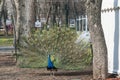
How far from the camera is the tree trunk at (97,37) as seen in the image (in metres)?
12.4

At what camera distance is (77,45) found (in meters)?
14.1

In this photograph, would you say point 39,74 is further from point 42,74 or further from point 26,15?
point 26,15

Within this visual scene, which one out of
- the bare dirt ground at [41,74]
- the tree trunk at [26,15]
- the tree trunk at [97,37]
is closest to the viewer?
the tree trunk at [97,37]

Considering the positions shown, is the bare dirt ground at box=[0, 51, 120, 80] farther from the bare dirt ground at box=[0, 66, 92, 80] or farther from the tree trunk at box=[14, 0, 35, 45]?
the tree trunk at box=[14, 0, 35, 45]

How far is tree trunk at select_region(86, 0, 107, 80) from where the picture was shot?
1240 cm

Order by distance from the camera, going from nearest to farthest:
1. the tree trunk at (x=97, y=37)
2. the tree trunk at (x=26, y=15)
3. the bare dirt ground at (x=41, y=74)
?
the tree trunk at (x=97, y=37)
the bare dirt ground at (x=41, y=74)
the tree trunk at (x=26, y=15)

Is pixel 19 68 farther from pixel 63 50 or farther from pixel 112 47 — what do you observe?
pixel 112 47

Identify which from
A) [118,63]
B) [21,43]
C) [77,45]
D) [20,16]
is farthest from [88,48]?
[20,16]

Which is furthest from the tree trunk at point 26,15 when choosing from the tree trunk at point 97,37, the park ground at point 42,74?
the tree trunk at point 97,37

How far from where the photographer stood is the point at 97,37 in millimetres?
12492

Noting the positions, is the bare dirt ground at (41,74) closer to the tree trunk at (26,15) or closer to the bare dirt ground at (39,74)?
the bare dirt ground at (39,74)

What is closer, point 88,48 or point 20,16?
point 88,48

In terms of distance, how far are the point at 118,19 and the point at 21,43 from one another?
152 inches

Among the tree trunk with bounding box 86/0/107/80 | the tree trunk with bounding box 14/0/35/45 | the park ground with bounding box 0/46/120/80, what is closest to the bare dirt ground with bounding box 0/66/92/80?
the park ground with bounding box 0/46/120/80
